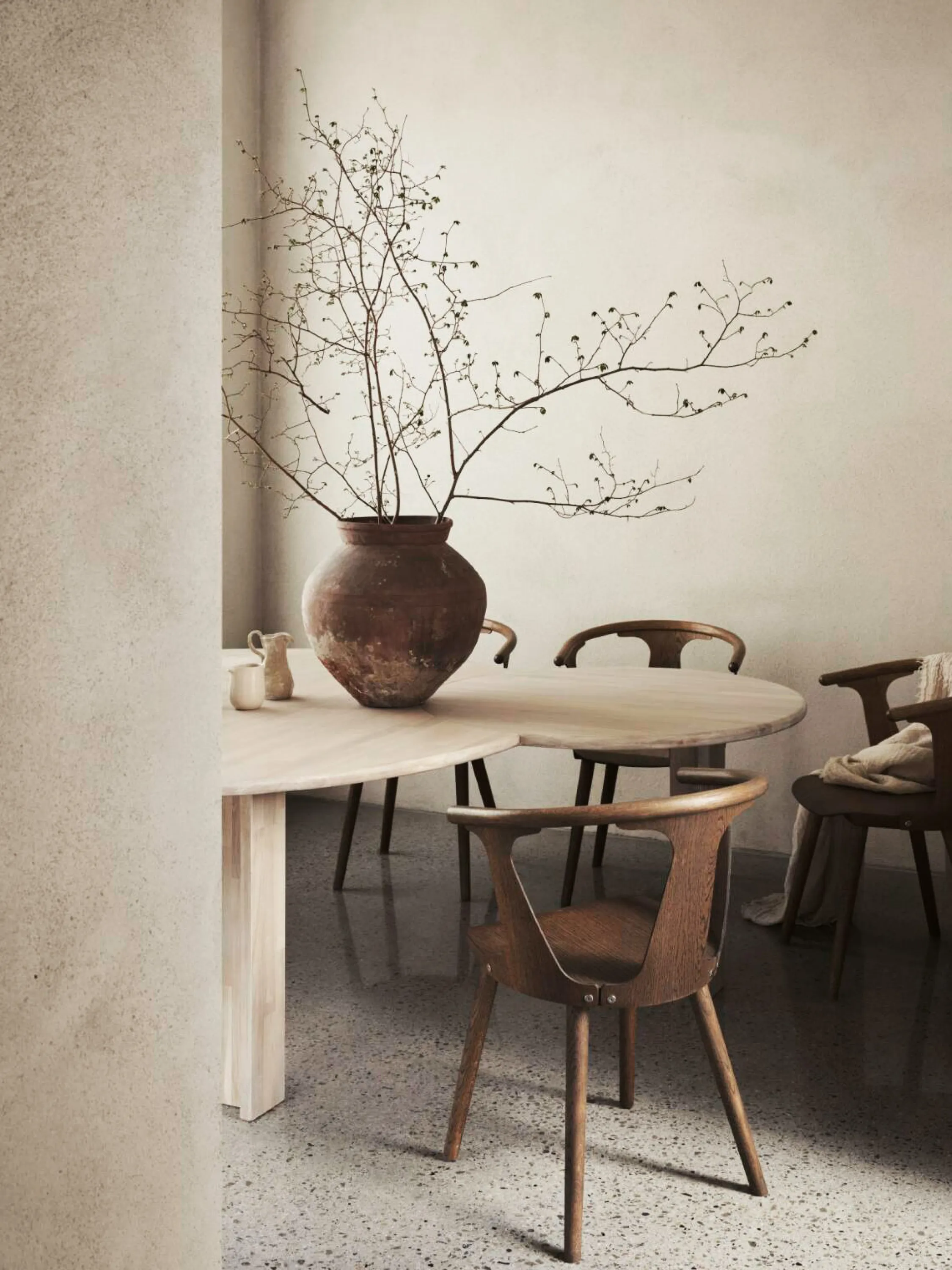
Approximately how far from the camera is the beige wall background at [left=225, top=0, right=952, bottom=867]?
4.16m

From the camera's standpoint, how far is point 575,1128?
2.04 m

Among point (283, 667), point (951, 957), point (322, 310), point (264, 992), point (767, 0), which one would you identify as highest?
point (767, 0)

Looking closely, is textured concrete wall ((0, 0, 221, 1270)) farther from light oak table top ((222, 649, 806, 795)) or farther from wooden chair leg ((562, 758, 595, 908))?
wooden chair leg ((562, 758, 595, 908))

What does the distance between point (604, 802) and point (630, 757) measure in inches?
21.4

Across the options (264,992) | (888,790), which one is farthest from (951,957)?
(264,992)

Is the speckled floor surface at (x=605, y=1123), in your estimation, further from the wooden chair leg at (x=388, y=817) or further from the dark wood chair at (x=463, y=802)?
the wooden chair leg at (x=388, y=817)

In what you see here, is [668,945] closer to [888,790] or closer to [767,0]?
[888,790]

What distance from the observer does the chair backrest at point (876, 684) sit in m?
3.73

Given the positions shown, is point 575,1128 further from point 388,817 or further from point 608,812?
point 388,817

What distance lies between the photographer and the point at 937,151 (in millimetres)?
4066

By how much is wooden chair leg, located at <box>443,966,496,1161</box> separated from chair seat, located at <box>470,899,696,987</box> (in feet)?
0.30

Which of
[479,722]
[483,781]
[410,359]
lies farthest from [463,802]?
[410,359]

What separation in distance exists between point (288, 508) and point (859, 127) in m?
2.64

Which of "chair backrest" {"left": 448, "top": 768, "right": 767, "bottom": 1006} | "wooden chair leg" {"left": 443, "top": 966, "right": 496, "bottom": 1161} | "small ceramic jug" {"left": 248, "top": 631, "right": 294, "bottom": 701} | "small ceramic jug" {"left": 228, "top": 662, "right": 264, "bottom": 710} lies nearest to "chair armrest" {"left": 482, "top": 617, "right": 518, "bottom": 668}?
"small ceramic jug" {"left": 248, "top": 631, "right": 294, "bottom": 701}
